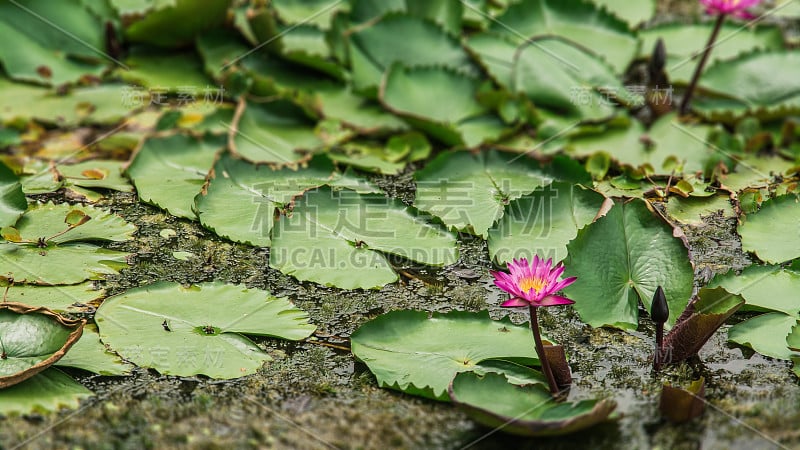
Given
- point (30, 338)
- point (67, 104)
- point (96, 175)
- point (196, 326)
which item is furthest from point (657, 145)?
point (67, 104)

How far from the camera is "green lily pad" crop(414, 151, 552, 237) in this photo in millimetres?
2520

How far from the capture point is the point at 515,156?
2773 millimetres

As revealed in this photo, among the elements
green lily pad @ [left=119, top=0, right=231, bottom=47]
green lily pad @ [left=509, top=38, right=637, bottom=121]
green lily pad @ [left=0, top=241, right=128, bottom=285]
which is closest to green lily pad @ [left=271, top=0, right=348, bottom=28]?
green lily pad @ [left=119, top=0, right=231, bottom=47]

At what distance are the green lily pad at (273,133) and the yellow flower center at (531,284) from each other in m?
1.27

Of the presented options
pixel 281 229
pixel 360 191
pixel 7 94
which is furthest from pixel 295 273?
pixel 7 94

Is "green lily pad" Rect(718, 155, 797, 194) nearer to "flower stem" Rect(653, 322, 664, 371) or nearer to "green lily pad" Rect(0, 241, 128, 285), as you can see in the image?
"flower stem" Rect(653, 322, 664, 371)

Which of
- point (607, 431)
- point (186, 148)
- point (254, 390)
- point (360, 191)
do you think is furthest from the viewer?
point (186, 148)

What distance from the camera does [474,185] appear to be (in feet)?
8.71

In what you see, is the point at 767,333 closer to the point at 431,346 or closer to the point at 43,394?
the point at 431,346

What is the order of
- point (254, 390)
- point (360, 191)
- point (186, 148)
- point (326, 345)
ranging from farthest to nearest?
1. point (186, 148)
2. point (360, 191)
3. point (326, 345)
4. point (254, 390)

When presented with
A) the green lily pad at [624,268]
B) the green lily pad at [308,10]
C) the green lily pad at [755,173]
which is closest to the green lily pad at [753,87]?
the green lily pad at [755,173]

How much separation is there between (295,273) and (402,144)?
0.99 m

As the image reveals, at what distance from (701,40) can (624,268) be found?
1972 mm

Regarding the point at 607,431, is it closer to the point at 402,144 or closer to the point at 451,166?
the point at 451,166
